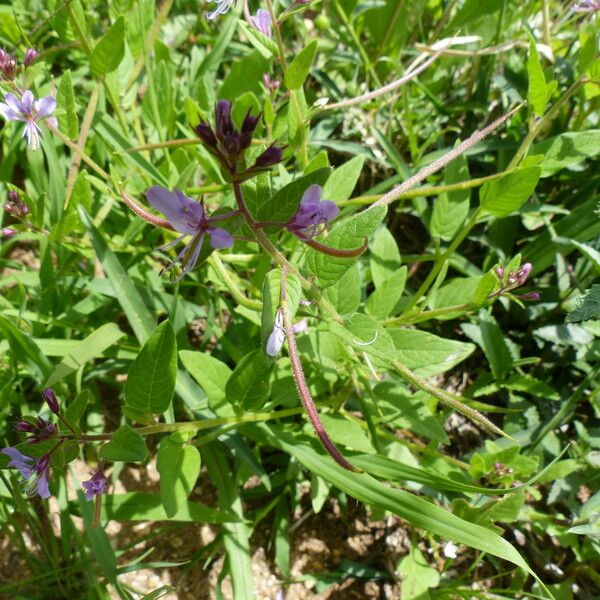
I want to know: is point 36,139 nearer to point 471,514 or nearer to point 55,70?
point 55,70

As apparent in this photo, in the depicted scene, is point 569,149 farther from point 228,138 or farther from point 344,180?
point 228,138

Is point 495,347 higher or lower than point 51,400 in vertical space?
lower

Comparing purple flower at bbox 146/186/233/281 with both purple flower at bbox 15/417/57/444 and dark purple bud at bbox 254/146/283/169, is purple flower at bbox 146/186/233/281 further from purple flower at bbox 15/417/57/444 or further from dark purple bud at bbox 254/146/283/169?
purple flower at bbox 15/417/57/444

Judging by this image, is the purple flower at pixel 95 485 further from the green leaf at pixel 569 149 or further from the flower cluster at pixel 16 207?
the green leaf at pixel 569 149

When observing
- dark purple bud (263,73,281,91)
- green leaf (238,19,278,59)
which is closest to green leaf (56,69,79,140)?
green leaf (238,19,278,59)

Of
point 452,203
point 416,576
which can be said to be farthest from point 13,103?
point 416,576

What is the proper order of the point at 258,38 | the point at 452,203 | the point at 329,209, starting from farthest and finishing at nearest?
1. the point at 452,203
2. the point at 258,38
3. the point at 329,209

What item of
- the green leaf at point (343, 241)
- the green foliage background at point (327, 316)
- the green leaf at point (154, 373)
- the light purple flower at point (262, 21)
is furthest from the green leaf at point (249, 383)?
the light purple flower at point (262, 21)
